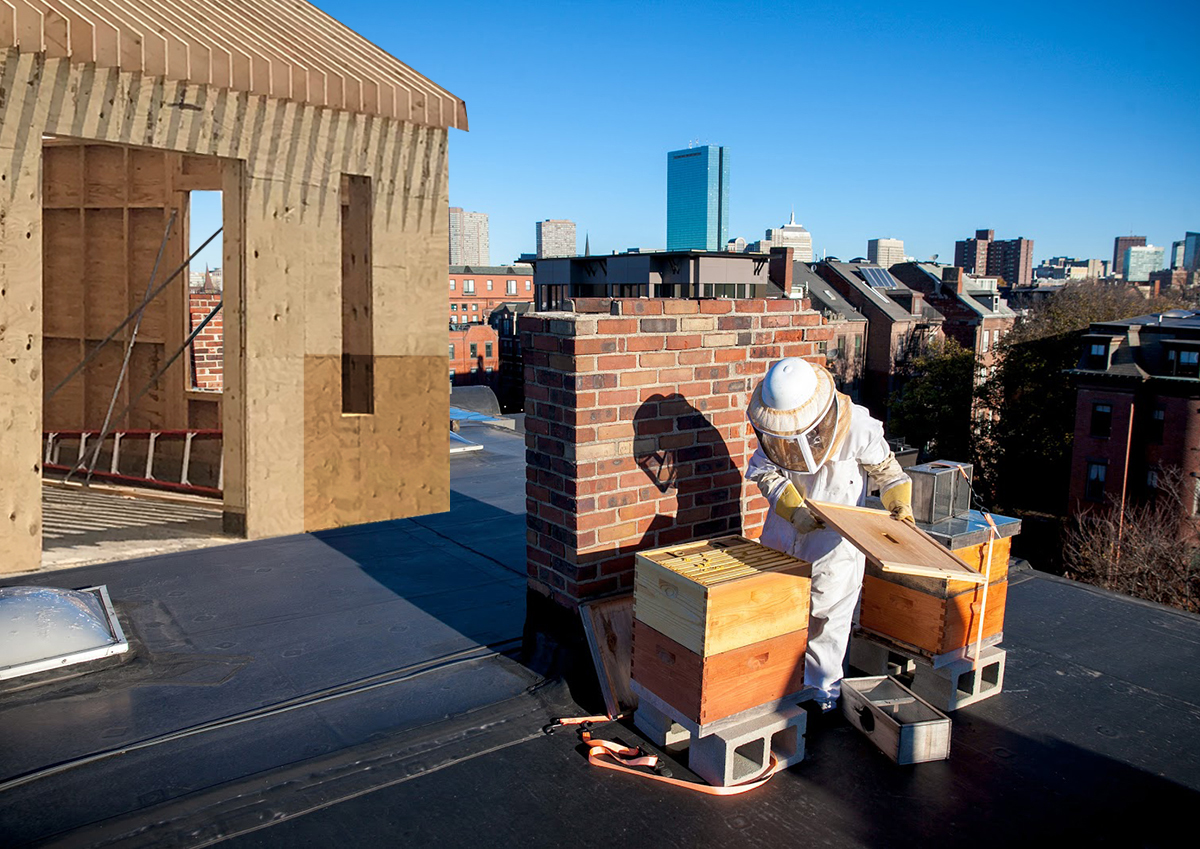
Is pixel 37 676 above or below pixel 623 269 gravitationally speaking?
below

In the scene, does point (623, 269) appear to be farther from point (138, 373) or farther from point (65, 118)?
point (65, 118)

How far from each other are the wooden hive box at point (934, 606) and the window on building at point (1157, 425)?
29.6 meters

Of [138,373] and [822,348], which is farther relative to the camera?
[138,373]

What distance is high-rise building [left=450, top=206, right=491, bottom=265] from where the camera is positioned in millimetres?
150250

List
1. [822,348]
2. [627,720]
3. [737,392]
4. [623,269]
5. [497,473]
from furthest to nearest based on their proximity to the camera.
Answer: [623,269] → [497,473] → [822,348] → [737,392] → [627,720]

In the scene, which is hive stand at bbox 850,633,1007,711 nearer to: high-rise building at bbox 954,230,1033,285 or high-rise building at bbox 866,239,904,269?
high-rise building at bbox 954,230,1033,285

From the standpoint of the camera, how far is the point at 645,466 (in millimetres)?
4426

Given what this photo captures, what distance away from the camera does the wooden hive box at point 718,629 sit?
11.2 ft

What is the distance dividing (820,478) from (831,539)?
0.41 metres

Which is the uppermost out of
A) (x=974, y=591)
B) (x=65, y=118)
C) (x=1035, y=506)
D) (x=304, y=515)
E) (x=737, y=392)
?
(x=65, y=118)

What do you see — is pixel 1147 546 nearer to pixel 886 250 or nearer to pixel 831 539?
pixel 831 539

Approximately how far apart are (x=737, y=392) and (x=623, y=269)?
47.3m

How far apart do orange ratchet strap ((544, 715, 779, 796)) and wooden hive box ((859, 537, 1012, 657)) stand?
114 centimetres

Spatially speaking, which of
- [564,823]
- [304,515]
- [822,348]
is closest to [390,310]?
[304,515]
